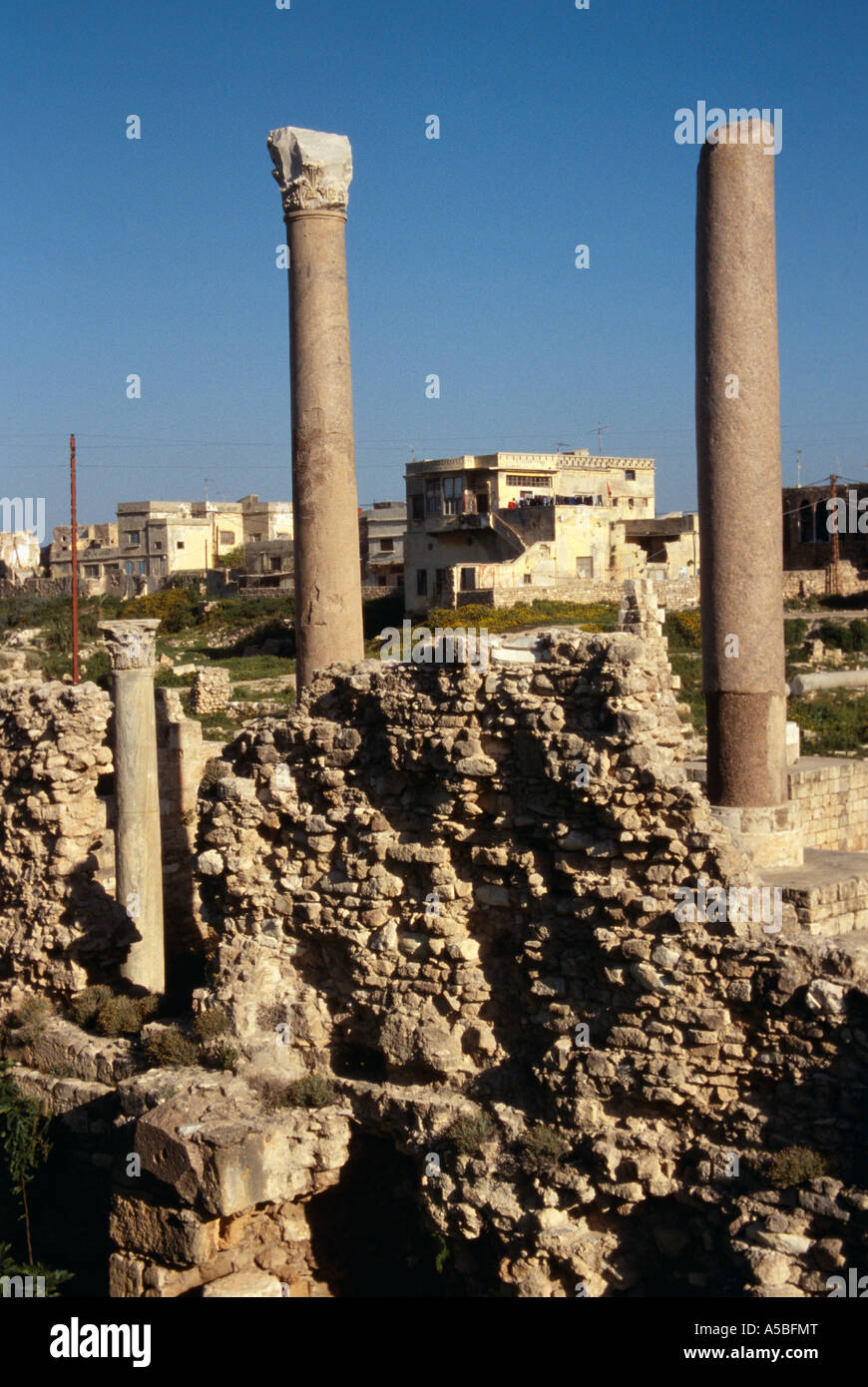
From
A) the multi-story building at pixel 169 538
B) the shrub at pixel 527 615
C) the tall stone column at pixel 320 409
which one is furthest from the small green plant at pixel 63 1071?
the multi-story building at pixel 169 538

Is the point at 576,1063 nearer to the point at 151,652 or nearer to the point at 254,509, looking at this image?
the point at 151,652

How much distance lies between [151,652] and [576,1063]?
581cm

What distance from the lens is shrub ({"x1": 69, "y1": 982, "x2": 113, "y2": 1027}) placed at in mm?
10570

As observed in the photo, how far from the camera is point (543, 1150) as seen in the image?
7223 mm

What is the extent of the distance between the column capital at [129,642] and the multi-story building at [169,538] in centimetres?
Answer: 4703

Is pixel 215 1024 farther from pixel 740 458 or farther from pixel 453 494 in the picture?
pixel 453 494

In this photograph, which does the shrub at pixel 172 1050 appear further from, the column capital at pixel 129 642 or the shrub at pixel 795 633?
the shrub at pixel 795 633

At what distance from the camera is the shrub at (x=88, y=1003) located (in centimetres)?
1057

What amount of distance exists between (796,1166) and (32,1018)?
257 inches

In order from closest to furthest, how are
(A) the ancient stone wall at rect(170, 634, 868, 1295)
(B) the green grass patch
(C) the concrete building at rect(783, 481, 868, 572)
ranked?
(A) the ancient stone wall at rect(170, 634, 868, 1295)
(B) the green grass patch
(C) the concrete building at rect(783, 481, 868, 572)

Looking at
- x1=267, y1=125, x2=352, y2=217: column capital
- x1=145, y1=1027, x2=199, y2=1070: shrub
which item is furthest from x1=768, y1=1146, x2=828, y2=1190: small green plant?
x1=267, y1=125, x2=352, y2=217: column capital

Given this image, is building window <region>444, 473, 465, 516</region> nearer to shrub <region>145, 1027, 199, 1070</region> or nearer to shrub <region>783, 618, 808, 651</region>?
shrub <region>783, 618, 808, 651</region>

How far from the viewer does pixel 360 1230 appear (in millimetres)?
8773

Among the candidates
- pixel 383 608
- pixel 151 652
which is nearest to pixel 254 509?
pixel 383 608
